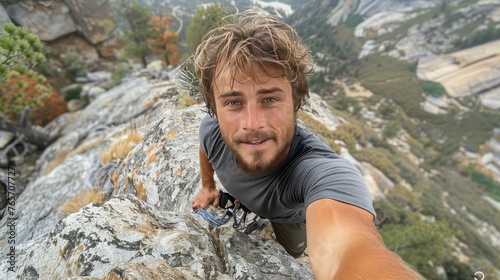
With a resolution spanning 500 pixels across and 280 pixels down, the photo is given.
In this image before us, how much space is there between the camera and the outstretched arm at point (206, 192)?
2617 mm

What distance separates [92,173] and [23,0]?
25.8m

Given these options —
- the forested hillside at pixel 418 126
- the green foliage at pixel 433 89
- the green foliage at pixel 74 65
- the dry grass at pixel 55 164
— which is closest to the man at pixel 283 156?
the forested hillside at pixel 418 126

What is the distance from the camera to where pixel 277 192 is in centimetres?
178

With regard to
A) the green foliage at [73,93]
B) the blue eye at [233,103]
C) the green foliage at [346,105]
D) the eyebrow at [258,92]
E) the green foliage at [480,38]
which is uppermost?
the eyebrow at [258,92]

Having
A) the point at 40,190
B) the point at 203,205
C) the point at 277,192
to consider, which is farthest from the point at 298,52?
the point at 40,190

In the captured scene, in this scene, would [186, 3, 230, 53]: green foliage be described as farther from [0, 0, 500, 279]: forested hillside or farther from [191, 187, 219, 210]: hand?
[191, 187, 219, 210]: hand

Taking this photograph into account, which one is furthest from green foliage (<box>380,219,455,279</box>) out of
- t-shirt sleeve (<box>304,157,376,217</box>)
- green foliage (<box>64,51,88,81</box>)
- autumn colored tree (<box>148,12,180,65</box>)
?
green foliage (<box>64,51,88,81</box>)

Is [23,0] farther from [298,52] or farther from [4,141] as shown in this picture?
[298,52]

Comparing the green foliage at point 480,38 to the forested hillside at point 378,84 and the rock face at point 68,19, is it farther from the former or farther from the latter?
the rock face at point 68,19

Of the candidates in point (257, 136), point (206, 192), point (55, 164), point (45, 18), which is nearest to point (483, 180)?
point (206, 192)

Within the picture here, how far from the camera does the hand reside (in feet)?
8.65

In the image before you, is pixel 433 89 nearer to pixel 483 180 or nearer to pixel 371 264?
pixel 483 180

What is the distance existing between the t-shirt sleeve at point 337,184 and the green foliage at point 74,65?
2701 centimetres

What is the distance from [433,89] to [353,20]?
164 feet
